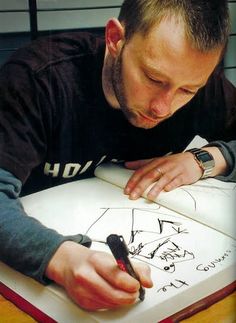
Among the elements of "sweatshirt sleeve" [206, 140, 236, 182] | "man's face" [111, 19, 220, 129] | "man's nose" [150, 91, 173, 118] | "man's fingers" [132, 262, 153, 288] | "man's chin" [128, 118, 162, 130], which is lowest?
"sweatshirt sleeve" [206, 140, 236, 182]

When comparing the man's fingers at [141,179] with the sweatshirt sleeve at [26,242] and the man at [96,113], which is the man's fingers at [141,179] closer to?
the man at [96,113]

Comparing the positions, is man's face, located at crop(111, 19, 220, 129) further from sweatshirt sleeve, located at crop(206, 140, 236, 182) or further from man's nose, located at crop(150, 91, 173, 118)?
sweatshirt sleeve, located at crop(206, 140, 236, 182)

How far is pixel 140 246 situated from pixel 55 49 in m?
0.23

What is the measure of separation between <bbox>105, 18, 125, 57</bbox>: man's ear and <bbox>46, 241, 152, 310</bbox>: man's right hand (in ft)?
0.80

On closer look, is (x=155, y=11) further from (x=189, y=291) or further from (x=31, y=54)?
(x=189, y=291)

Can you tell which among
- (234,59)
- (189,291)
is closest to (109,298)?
(189,291)

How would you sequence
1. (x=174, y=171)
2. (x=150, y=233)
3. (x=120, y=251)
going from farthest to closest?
(x=174, y=171) < (x=150, y=233) < (x=120, y=251)

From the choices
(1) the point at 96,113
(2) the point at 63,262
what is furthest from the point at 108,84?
(2) the point at 63,262

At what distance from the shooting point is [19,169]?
0.47 meters

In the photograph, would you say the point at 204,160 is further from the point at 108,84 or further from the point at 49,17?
the point at 49,17

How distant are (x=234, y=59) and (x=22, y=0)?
25 centimetres

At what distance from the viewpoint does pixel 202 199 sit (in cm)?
54

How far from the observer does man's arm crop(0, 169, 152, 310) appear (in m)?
0.36

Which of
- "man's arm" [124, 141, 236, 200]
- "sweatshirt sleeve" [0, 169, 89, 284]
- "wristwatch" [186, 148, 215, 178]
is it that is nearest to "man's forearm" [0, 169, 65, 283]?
"sweatshirt sleeve" [0, 169, 89, 284]
